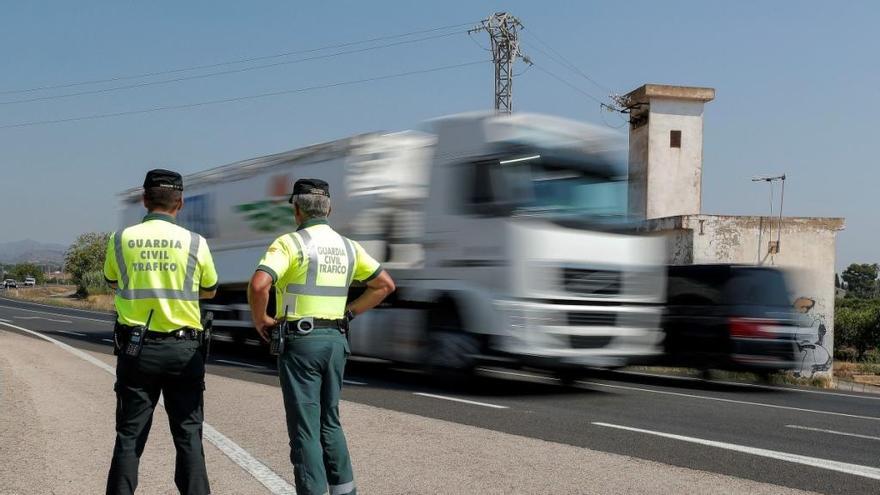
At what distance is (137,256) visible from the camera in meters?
4.37

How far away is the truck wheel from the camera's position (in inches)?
435

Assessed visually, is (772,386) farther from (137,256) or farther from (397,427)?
(137,256)

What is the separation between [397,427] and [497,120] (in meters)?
4.41

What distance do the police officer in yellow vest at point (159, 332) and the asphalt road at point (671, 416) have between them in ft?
12.6

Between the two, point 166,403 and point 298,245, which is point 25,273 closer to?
point 166,403

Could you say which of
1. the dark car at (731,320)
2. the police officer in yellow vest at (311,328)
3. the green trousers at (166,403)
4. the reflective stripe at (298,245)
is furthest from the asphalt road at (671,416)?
the green trousers at (166,403)

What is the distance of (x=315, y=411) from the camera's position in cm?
446

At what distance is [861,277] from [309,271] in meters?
167

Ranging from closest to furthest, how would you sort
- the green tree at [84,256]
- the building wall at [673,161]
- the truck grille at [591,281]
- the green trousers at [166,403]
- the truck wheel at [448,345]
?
the green trousers at [166,403]
the truck grille at [591,281]
the truck wheel at [448,345]
the building wall at [673,161]
the green tree at [84,256]

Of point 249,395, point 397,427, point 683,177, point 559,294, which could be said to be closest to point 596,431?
point 397,427

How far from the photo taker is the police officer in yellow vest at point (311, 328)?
4.42 m

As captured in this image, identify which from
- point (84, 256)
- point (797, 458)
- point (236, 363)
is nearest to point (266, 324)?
point (797, 458)

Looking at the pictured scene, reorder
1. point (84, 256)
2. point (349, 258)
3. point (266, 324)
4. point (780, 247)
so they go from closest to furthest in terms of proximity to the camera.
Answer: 1. point (266, 324)
2. point (349, 258)
3. point (780, 247)
4. point (84, 256)

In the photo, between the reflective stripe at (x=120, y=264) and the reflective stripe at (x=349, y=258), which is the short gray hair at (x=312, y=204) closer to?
the reflective stripe at (x=349, y=258)
